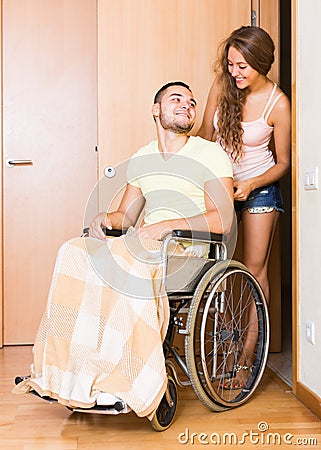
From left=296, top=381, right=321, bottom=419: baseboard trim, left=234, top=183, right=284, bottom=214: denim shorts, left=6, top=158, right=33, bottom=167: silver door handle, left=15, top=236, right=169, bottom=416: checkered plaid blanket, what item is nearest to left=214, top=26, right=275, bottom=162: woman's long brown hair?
left=234, top=183, right=284, bottom=214: denim shorts

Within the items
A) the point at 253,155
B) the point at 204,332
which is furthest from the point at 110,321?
the point at 253,155

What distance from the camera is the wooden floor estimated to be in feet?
7.52

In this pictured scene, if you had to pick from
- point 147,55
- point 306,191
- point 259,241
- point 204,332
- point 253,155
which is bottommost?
point 204,332

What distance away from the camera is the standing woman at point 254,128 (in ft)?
10.4

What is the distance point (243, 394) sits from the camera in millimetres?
2832

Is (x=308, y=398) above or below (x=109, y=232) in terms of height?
below

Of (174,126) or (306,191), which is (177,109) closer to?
(174,126)

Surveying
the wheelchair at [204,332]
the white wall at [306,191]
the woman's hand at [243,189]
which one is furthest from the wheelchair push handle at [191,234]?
the white wall at [306,191]

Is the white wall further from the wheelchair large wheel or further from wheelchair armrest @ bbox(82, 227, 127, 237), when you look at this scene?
wheelchair armrest @ bbox(82, 227, 127, 237)

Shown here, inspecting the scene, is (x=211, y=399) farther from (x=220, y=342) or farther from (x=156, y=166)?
(x=156, y=166)

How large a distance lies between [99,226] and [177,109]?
0.59 meters

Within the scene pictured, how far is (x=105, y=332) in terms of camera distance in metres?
2.43

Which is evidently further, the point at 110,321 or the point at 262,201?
the point at 262,201

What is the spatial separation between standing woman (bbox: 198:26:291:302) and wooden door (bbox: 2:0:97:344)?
1.15m
